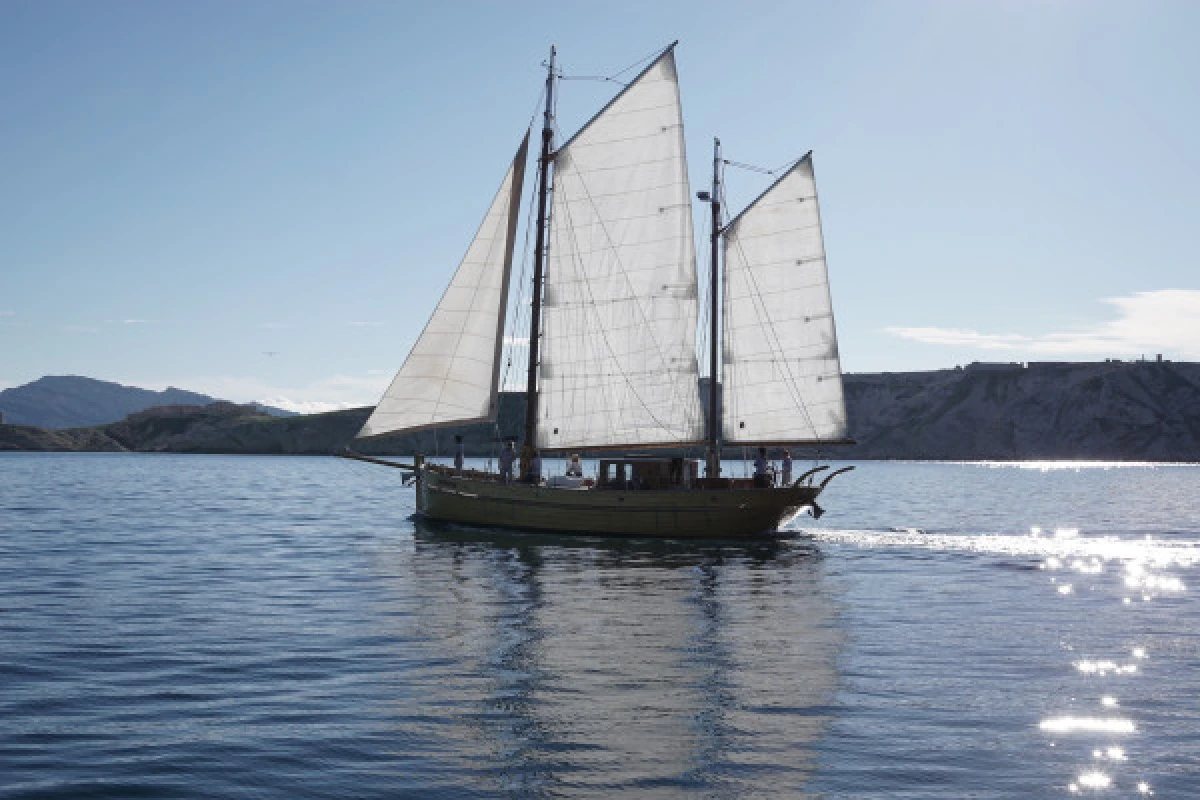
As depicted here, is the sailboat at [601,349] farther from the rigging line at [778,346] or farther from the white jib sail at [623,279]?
the rigging line at [778,346]

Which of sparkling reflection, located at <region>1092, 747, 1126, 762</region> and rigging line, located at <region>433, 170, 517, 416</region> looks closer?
sparkling reflection, located at <region>1092, 747, 1126, 762</region>

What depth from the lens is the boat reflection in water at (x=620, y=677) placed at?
13.2 meters

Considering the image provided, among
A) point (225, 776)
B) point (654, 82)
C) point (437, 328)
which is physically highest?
point (654, 82)

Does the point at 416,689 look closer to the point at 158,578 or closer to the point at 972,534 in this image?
the point at 158,578

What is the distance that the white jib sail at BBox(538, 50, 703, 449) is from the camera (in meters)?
45.3

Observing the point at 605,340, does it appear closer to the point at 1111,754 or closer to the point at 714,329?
the point at 714,329

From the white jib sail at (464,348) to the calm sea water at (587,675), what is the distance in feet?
20.8

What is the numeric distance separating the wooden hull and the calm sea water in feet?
12.5

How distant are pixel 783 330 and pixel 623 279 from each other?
8.17 metres

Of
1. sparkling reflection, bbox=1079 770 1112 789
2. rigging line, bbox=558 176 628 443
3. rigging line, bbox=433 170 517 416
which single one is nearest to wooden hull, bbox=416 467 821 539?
rigging line, bbox=558 176 628 443

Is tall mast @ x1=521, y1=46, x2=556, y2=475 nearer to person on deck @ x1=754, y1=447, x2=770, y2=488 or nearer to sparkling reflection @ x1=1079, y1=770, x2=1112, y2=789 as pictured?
person on deck @ x1=754, y1=447, x2=770, y2=488

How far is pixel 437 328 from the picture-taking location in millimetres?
44344

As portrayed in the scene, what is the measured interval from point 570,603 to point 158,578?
483 inches

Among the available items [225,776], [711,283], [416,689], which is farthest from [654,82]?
[225,776]
